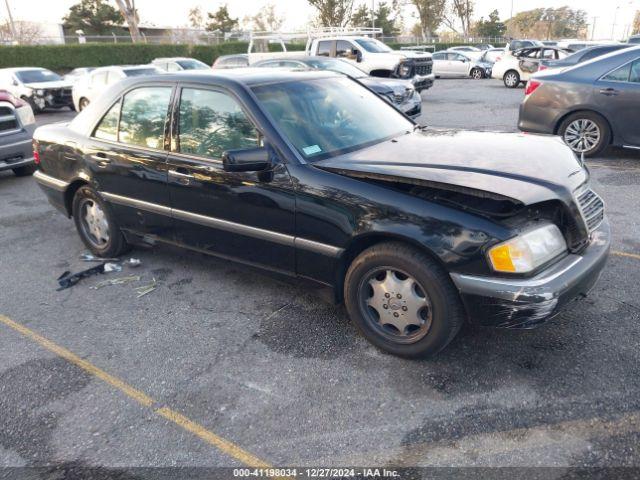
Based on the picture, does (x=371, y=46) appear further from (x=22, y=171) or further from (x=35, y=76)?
(x=22, y=171)

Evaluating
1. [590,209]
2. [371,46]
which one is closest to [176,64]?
[371,46]

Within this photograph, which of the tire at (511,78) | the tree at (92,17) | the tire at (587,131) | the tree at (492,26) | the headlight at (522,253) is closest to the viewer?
the headlight at (522,253)

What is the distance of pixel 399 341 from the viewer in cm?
311

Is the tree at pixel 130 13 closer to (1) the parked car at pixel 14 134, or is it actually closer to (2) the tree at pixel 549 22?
(1) the parked car at pixel 14 134

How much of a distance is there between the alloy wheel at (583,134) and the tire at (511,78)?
13265mm

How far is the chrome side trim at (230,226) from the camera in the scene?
10.8 feet

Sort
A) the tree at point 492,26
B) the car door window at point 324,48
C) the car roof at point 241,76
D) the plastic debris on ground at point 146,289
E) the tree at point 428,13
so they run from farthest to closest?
the tree at point 492,26 → the tree at point 428,13 → the car door window at point 324,48 → the plastic debris on ground at point 146,289 → the car roof at point 241,76

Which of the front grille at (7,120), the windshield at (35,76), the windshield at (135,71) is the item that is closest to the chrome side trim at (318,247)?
the front grille at (7,120)

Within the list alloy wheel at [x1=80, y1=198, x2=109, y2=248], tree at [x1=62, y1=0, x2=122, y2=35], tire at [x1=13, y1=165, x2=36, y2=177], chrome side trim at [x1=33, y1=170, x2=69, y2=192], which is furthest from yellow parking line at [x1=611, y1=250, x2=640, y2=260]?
tree at [x1=62, y1=0, x2=122, y2=35]

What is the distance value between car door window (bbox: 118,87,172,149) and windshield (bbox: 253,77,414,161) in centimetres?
90

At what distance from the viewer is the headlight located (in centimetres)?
266

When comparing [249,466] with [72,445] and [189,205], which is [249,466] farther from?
[189,205]

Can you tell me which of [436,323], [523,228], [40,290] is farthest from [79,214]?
[523,228]

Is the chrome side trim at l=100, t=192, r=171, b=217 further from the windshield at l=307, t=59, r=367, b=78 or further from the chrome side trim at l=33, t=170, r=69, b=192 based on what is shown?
the windshield at l=307, t=59, r=367, b=78
